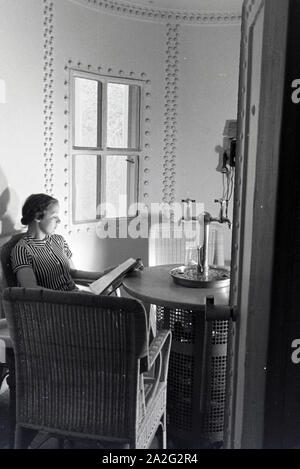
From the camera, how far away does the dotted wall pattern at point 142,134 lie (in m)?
4.26

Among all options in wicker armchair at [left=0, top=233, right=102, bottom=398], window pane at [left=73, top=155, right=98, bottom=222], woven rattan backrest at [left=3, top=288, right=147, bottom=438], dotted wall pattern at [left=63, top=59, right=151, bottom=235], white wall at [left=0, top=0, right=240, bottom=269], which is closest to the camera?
woven rattan backrest at [left=3, top=288, right=147, bottom=438]

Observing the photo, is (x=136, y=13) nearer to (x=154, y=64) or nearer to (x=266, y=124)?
(x=154, y=64)

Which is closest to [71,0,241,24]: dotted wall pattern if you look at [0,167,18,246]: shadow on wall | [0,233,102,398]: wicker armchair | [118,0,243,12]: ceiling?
[118,0,243,12]: ceiling

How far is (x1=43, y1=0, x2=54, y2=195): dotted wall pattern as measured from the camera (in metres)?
3.96

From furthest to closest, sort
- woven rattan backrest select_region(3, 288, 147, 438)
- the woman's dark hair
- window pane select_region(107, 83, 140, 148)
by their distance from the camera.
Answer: window pane select_region(107, 83, 140, 148) < the woman's dark hair < woven rattan backrest select_region(3, 288, 147, 438)

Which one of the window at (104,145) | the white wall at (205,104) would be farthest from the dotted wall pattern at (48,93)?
the white wall at (205,104)

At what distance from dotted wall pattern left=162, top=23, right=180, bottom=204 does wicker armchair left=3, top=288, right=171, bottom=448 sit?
315 cm

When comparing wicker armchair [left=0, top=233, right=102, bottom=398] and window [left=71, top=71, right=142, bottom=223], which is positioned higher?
window [left=71, top=71, right=142, bottom=223]

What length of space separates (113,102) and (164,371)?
308 cm

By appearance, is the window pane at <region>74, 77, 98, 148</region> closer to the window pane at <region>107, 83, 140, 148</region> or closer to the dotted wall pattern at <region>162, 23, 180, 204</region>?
the window pane at <region>107, 83, 140, 148</region>

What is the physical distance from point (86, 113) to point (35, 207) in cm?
167

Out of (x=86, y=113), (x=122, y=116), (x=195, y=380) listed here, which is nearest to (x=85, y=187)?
(x=86, y=113)

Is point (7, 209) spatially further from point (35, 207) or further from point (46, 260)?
point (46, 260)
